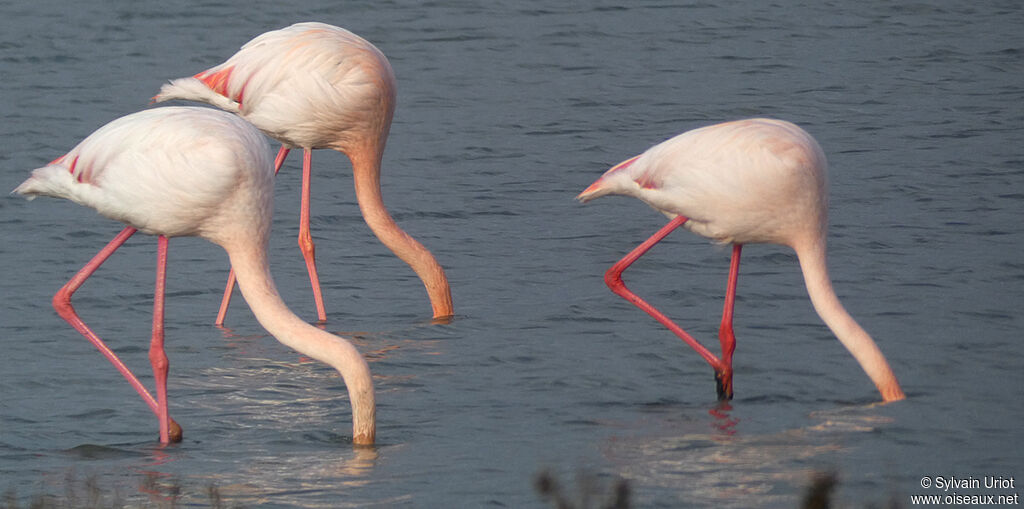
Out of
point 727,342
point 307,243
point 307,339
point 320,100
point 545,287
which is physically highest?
point 320,100

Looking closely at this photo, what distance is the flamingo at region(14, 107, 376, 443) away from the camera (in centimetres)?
573

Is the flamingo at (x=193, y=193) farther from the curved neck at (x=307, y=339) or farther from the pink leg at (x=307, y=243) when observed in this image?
the pink leg at (x=307, y=243)

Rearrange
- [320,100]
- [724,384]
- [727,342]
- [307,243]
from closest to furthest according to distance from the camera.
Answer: [724,384] → [727,342] → [320,100] → [307,243]

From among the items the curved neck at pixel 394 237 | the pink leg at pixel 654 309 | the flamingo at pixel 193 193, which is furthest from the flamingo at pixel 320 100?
the flamingo at pixel 193 193

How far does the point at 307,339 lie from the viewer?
5.62 m

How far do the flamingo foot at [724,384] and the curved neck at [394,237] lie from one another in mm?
1712

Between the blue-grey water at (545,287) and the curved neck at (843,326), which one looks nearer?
the blue-grey water at (545,287)

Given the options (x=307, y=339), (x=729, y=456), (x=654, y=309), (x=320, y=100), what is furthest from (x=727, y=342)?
(x=320, y=100)

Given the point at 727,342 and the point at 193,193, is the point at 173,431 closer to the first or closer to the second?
the point at 193,193

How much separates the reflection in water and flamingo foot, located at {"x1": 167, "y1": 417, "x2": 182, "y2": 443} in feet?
5.39

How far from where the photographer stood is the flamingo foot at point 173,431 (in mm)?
5855

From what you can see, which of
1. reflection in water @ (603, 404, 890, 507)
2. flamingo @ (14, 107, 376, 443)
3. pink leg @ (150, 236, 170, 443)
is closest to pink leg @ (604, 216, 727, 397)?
reflection in water @ (603, 404, 890, 507)

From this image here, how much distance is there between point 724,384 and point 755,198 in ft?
2.63

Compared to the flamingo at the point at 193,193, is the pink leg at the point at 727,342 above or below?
below
